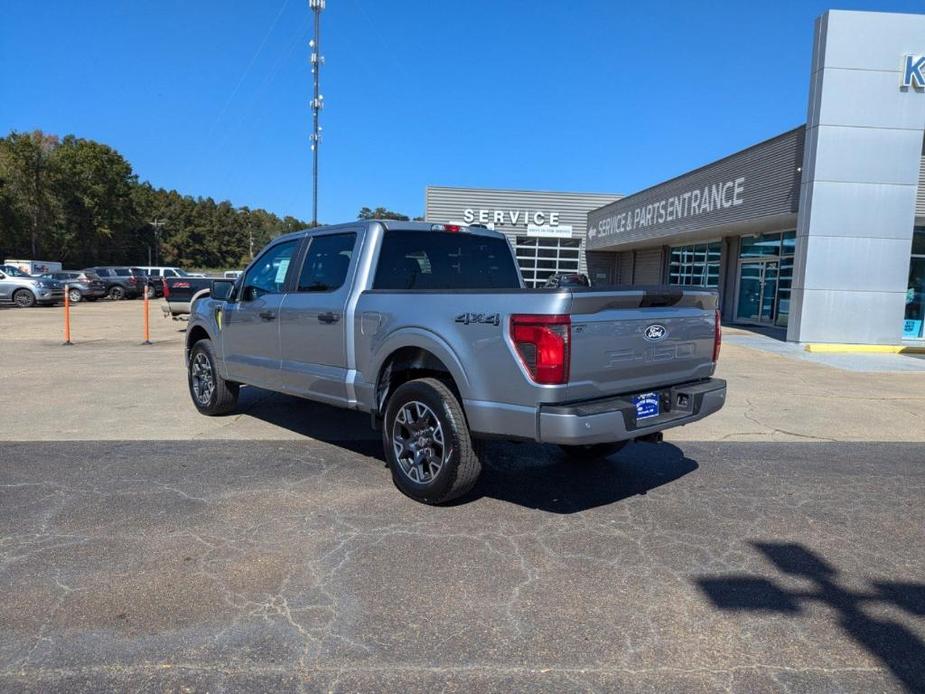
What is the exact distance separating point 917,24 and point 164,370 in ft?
55.6

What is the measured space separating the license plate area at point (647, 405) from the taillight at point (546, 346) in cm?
66

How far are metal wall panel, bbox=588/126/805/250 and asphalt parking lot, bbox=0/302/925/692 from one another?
11.2 metres

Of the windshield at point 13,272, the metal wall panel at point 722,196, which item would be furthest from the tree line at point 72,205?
the metal wall panel at point 722,196

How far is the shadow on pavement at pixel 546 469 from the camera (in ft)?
15.9

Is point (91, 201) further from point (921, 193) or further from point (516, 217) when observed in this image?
point (921, 193)

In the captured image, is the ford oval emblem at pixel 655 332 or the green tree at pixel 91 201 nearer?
the ford oval emblem at pixel 655 332

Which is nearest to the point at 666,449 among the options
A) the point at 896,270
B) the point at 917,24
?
the point at 896,270

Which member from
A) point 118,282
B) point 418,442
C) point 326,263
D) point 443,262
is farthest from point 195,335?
point 118,282

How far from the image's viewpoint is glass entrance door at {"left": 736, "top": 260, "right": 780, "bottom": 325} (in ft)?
67.2

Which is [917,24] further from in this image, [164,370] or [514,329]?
[164,370]

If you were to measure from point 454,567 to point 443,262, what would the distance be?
2.78 m

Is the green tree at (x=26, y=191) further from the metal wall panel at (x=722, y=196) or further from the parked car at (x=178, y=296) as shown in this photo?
the metal wall panel at (x=722, y=196)

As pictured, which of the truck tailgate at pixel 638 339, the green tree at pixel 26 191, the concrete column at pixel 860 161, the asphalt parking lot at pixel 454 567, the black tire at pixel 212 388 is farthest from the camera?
the green tree at pixel 26 191

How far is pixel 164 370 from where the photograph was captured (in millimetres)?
10781
